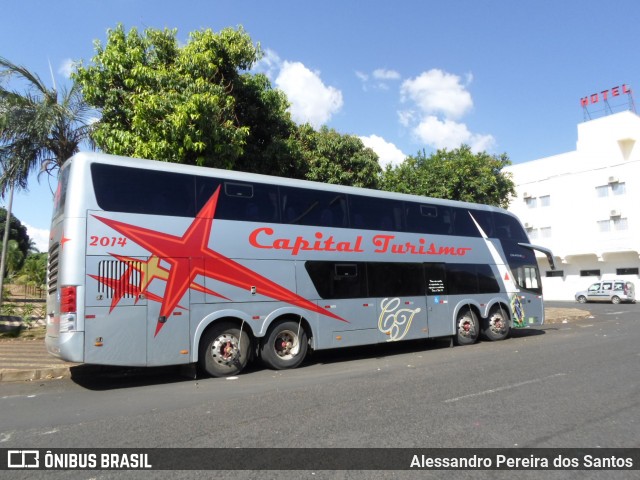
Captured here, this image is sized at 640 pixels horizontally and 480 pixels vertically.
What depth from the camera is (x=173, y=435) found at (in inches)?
199

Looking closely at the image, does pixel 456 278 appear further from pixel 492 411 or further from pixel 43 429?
pixel 43 429

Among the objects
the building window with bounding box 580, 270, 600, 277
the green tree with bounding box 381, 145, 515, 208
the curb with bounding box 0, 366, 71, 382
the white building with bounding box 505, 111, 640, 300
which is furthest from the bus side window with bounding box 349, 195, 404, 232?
the building window with bounding box 580, 270, 600, 277

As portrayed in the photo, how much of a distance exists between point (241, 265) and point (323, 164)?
28.0ft

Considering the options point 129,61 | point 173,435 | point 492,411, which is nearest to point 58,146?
point 129,61

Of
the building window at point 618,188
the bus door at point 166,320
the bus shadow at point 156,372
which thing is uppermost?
the building window at point 618,188

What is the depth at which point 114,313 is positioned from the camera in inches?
306

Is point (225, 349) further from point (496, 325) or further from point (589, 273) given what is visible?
point (589, 273)

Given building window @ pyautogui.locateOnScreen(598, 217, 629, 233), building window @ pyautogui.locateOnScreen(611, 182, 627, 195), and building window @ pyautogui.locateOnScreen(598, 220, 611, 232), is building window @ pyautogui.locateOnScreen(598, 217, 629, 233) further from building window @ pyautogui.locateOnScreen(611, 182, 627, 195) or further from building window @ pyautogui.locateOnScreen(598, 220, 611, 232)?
building window @ pyautogui.locateOnScreen(611, 182, 627, 195)

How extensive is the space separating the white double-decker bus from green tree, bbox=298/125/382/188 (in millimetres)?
5162

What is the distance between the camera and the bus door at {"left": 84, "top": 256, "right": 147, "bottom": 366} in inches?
297

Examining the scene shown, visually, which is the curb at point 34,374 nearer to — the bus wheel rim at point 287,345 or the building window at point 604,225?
the bus wheel rim at point 287,345

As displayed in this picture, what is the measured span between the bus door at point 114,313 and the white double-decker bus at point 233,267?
0.05 ft

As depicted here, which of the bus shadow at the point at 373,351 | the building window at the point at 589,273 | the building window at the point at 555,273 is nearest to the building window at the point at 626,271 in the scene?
the building window at the point at 589,273

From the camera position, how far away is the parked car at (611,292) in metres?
33.9
